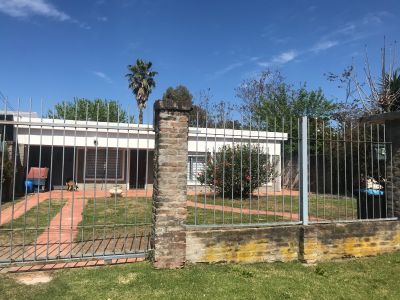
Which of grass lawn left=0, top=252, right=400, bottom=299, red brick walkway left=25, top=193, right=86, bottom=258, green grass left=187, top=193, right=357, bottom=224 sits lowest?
grass lawn left=0, top=252, right=400, bottom=299

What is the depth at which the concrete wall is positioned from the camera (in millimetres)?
5805

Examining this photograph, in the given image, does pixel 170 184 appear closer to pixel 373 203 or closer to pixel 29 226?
pixel 373 203

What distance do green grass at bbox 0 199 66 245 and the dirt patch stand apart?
57cm

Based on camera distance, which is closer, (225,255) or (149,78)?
(225,255)

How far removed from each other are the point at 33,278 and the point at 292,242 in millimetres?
4064

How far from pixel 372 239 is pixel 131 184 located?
53.7ft

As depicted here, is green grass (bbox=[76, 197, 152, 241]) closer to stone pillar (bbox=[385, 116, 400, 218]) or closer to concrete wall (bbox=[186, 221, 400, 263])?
concrete wall (bbox=[186, 221, 400, 263])

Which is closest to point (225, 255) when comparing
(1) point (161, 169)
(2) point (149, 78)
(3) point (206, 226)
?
(3) point (206, 226)

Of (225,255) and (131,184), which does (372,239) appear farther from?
(131,184)

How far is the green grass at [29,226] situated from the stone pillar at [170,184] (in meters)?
1.45

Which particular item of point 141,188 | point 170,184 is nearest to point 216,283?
point 170,184

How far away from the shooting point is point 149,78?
38.3 metres

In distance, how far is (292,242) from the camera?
6.36m

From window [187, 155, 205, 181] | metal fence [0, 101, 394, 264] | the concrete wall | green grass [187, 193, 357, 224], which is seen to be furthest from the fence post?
window [187, 155, 205, 181]
